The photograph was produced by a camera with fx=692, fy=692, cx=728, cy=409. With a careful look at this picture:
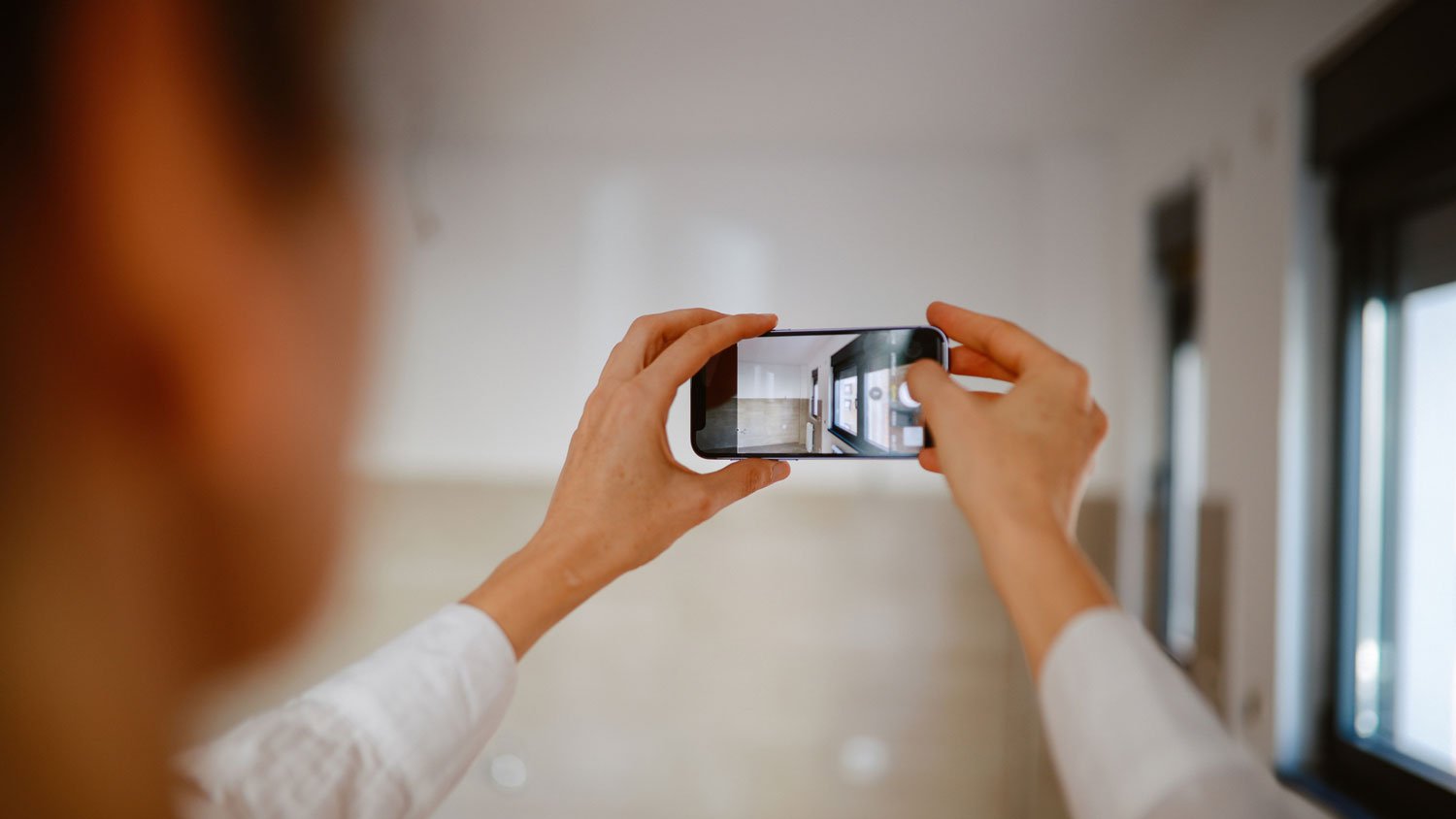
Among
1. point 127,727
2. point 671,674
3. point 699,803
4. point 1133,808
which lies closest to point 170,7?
point 127,727

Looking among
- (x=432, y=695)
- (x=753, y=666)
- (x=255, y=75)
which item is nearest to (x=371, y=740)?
(x=432, y=695)

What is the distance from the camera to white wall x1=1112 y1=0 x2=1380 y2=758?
73cm

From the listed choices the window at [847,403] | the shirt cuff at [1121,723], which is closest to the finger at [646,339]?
the window at [847,403]

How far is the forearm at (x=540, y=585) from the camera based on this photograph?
1.10 ft

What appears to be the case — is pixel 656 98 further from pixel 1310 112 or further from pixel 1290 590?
pixel 1290 590

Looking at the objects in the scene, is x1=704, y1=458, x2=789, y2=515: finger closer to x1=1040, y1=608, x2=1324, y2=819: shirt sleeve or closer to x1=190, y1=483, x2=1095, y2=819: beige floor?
x1=1040, y1=608, x2=1324, y2=819: shirt sleeve

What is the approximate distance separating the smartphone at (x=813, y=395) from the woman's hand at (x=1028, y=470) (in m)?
0.13

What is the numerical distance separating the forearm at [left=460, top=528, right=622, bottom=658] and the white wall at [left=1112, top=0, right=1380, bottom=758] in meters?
0.75

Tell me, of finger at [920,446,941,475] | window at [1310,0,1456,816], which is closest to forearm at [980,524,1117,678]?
finger at [920,446,941,475]

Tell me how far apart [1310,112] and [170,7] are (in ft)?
3.09

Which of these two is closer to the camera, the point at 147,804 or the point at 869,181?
the point at 147,804

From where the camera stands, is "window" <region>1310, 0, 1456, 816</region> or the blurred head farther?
"window" <region>1310, 0, 1456, 816</region>

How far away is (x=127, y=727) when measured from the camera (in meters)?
0.21

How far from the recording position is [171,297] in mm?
276
